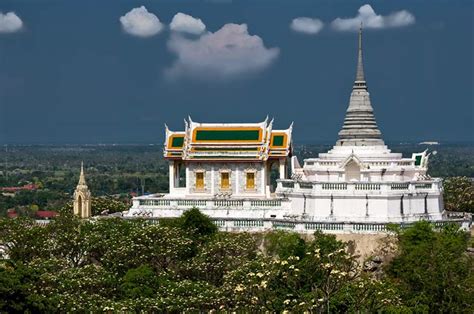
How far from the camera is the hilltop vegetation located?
34.2 meters

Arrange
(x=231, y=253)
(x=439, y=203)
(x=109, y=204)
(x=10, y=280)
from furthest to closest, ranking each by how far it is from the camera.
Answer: (x=109, y=204) < (x=439, y=203) < (x=231, y=253) < (x=10, y=280)

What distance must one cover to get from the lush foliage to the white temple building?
8480 millimetres

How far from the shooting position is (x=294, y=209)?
50.0 m

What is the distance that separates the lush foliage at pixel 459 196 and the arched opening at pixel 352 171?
1343 centimetres

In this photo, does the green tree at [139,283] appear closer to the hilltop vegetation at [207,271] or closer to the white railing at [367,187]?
the hilltop vegetation at [207,271]

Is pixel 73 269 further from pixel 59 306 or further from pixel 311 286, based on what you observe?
pixel 311 286

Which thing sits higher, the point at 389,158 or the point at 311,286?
the point at 389,158

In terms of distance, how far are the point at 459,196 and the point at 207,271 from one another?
27.8 meters

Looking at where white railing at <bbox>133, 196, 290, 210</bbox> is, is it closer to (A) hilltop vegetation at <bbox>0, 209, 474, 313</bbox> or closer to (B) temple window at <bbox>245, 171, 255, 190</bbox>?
(B) temple window at <bbox>245, 171, 255, 190</bbox>

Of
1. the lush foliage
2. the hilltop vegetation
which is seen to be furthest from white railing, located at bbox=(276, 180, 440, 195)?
the lush foliage

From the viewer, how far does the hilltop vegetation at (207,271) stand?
112ft

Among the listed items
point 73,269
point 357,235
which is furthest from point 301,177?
point 73,269

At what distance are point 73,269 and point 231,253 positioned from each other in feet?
21.7

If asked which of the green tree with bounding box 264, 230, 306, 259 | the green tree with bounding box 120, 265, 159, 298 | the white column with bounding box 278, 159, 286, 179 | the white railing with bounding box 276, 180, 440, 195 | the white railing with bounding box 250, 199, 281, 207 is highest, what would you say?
the white column with bounding box 278, 159, 286, 179
